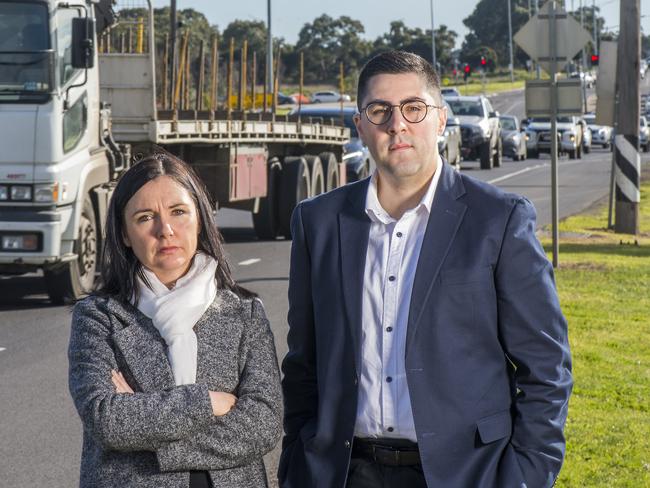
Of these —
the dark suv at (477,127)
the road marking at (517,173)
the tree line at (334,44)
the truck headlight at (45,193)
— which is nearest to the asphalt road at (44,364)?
the truck headlight at (45,193)

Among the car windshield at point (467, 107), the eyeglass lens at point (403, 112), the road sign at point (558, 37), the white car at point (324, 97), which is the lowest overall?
the eyeglass lens at point (403, 112)

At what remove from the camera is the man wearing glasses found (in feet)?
11.8

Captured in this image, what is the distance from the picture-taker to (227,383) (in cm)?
364

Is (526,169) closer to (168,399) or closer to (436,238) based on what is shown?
(436,238)

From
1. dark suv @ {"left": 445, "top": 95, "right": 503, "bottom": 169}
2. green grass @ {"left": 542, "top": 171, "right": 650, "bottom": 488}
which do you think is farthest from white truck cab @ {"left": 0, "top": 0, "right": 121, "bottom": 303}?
dark suv @ {"left": 445, "top": 95, "right": 503, "bottom": 169}

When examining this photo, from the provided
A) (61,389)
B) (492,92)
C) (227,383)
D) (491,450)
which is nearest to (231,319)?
(227,383)

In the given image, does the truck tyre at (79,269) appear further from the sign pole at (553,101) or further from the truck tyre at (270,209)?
the truck tyre at (270,209)

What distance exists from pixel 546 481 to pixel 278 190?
56.9 feet

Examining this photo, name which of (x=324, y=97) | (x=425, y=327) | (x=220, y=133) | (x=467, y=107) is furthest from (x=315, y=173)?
(x=324, y=97)

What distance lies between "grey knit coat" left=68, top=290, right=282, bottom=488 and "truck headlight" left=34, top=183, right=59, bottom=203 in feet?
30.5

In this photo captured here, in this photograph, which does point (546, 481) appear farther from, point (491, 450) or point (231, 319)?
point (231, 319)

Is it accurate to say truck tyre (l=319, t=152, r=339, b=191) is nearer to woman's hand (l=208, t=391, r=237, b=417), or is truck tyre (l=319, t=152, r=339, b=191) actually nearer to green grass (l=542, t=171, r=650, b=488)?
green grass (l=542, t=171, r=650, b=488)

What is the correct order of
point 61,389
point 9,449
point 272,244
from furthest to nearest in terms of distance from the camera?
point 272,244 < point 61,389 < point 9,449

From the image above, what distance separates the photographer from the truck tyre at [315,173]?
71.0 ft
